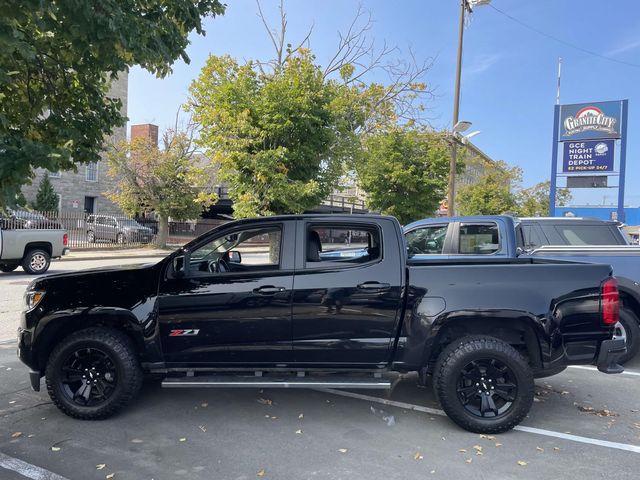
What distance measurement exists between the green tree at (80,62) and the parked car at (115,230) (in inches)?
880

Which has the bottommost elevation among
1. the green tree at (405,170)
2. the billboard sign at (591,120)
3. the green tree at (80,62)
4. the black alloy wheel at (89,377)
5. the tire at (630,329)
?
the black alloy wheel at (89,377)

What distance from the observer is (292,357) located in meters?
4.30

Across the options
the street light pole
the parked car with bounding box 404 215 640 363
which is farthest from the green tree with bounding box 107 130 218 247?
the parked car with bounding box 404 215 640 363

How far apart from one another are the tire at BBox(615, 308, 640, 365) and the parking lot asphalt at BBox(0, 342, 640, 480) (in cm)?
126

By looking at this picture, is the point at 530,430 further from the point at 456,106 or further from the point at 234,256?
the point at 456,106

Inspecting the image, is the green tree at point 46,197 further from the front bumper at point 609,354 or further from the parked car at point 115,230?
the front bumper at point 609,354

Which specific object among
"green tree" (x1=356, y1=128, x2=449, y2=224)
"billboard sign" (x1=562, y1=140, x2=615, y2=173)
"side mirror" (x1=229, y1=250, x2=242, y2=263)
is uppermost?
"billboard sign" (x1=562, y1=140, x2=615, y2=173)

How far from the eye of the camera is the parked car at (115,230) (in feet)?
86.5

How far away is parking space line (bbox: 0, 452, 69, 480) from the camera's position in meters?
3.34

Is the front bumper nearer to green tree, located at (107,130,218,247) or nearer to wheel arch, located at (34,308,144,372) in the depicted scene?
wheel arch, located at (34,308,144,372)

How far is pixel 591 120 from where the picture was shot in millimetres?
24734

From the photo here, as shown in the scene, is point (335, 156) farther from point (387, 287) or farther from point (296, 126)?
point (387, 287)

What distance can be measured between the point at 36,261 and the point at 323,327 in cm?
1304

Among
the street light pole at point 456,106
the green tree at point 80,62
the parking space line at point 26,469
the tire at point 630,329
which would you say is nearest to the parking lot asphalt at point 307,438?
the parking space line at point 26,469
